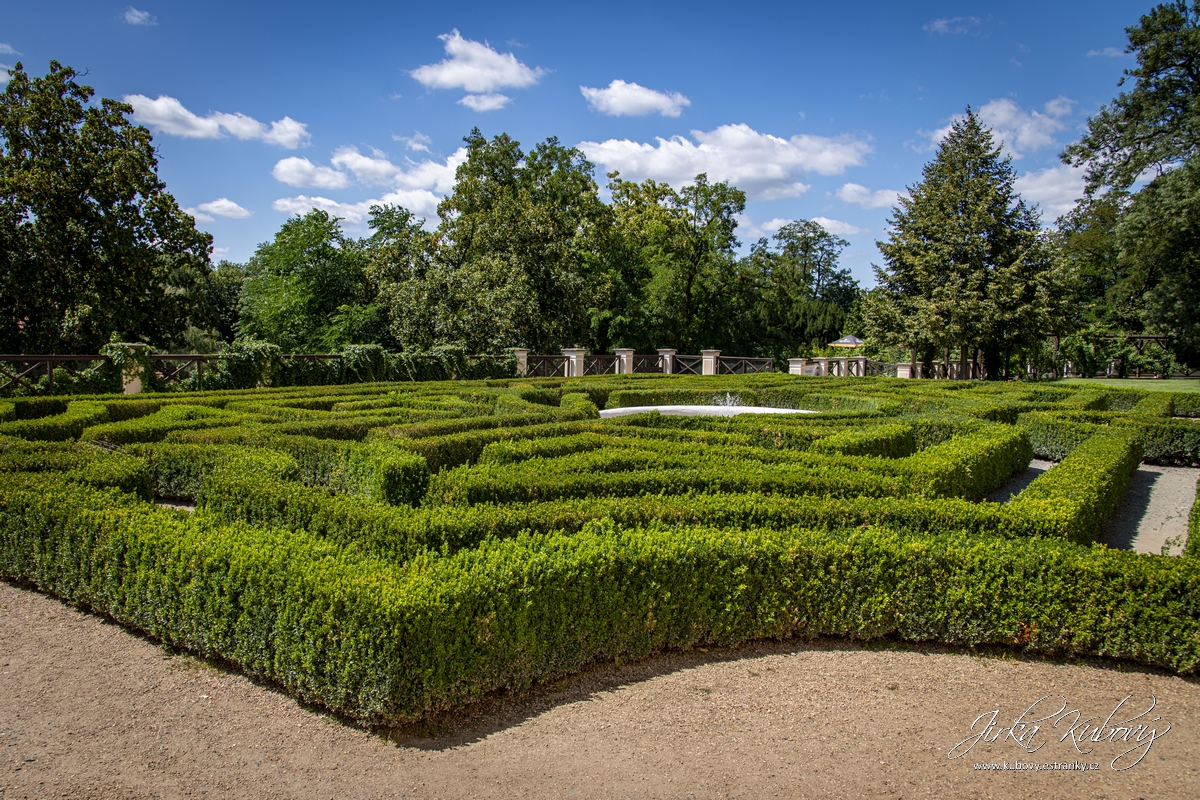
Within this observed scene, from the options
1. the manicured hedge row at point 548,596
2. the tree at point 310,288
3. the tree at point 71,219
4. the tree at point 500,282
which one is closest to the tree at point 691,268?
the tree at point 500,282

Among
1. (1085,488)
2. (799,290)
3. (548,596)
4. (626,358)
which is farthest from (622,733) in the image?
(799,290)

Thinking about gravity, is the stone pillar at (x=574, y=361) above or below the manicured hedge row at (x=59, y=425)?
above

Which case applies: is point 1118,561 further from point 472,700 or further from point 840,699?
point 472,700

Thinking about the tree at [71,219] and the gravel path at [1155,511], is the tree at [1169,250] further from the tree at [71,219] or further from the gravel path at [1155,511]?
the tree at [71,219]

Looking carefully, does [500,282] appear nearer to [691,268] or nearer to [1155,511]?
[691,268]

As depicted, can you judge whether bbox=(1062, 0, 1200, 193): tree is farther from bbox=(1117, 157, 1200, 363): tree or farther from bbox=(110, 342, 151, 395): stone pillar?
bbox=(110, 342, 151, 395): stone pillar

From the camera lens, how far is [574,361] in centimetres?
2598

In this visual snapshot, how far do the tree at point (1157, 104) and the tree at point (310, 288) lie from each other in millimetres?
32644

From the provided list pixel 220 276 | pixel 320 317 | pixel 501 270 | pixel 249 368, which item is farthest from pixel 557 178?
pixel 220 276

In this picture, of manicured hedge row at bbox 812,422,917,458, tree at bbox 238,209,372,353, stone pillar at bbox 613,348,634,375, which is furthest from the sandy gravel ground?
tree at bbox 238,209,372,353

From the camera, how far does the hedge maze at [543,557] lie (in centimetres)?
386

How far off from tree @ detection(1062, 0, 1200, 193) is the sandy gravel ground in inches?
1230

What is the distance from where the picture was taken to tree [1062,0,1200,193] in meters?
26.7

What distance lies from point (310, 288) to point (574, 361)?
1533 cm
